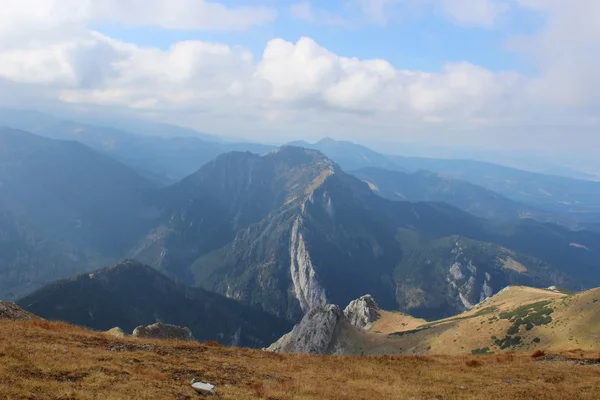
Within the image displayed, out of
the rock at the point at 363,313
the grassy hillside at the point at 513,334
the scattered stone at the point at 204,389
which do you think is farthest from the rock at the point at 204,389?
the rock at the point at 363,313

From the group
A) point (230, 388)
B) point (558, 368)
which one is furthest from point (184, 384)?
point (558, 368)

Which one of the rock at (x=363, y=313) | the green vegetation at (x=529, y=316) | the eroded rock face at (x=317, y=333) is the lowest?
the rock at (x=363, y=313)

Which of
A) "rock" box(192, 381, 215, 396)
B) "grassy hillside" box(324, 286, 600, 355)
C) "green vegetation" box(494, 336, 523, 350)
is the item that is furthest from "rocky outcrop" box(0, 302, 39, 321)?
"green vegetation" box(494, 336, 523, 350)

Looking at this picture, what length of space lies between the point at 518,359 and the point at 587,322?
2168 inches

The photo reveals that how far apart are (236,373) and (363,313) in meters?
156

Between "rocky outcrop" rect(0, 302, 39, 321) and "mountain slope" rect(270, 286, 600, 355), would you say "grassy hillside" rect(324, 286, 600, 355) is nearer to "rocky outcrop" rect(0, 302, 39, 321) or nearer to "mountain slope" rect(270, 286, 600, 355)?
"mountain slope" rect(270, 286, 600, 355)

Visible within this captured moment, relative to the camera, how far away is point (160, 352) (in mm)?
31266

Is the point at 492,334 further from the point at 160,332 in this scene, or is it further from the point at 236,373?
the point at 160,332

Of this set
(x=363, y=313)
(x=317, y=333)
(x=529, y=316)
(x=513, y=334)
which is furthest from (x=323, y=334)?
(x=363, y=313)

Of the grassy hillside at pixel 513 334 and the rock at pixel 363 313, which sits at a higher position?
the grassy hillside at pixel 513 334

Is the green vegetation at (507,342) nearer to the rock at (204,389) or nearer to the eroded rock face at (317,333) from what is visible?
the eroded rock face at (317,333)

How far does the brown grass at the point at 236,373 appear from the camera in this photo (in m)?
21.1

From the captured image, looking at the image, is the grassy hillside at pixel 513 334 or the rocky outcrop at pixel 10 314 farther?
the grassy hillside at pixel 513 334

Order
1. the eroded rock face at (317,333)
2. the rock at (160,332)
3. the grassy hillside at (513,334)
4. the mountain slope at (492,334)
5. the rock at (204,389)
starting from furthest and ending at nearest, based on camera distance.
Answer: the eroded rock face at (317,333)
the rock at (160,332)
the mountain slope at (492,334)
the grassy hillside at (513,334)
the rock at (204,389)
